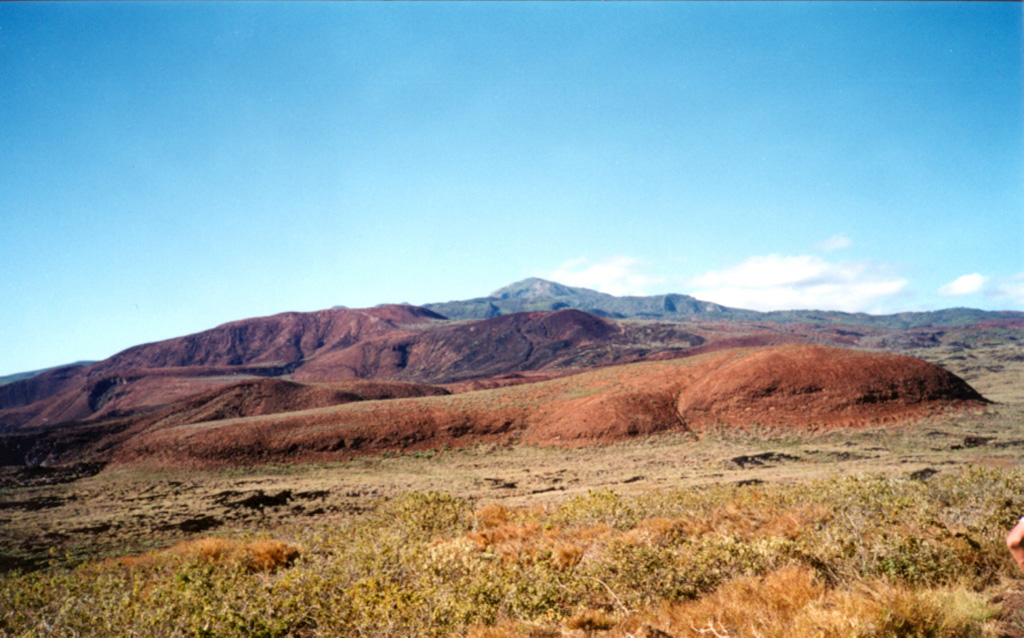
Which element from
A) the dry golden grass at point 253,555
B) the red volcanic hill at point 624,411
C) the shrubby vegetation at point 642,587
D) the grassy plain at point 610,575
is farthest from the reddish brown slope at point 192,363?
the shrubby vegetation at point 642,587

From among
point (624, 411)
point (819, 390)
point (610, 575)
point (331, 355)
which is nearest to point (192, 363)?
point (331, 355)

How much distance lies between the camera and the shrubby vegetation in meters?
4.38

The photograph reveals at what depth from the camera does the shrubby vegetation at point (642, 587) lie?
4.38m

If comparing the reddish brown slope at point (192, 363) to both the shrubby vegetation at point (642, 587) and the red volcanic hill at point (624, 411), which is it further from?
the shrubby vegetation at point (642, 587)

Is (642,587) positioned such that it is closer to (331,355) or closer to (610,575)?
(610,575)

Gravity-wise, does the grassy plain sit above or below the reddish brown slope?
below

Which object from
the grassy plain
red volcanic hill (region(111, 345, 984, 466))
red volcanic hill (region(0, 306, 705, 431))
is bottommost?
red volcanic hill (region(111, 345, 984, 466))

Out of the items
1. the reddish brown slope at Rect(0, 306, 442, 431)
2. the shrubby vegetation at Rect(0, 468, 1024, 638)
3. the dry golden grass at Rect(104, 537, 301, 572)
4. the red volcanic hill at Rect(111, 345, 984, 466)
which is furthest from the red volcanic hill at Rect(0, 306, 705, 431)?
the shrubby vegetation at Rect(0, 468, 1024, 638)

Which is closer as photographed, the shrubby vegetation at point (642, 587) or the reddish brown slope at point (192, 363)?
the shrubby vegetation at point (642, 587)

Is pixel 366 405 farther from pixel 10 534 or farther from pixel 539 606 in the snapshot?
pixel 539 606

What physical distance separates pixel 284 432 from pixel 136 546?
20343 mm

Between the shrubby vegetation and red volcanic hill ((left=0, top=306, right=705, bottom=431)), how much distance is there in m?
76.9

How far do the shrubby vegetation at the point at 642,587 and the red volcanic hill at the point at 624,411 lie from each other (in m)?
24.7

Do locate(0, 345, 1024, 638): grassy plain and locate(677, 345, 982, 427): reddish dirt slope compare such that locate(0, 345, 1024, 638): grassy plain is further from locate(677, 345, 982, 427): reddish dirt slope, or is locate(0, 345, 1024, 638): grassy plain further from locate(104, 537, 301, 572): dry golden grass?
locate(677, 345, 982, 427): reddish dirt slope
